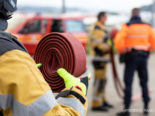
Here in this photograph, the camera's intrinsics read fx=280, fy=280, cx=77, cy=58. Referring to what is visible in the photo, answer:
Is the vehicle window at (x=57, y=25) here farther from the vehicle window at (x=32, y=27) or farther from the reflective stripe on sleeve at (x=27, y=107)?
the reflective stripe on sleeve at (x=27, y=107)

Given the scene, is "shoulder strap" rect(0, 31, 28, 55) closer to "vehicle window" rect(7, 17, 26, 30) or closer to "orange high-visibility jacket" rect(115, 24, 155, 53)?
"orange high-visibility jacket" rect(115, 24, 155, 53)

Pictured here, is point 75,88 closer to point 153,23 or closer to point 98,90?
point 98,90

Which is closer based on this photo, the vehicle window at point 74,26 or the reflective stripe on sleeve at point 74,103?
the reflective stripe on sleeve at point 74,103

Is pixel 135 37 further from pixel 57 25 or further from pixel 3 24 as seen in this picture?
pixel 57 25

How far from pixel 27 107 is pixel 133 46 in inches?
160

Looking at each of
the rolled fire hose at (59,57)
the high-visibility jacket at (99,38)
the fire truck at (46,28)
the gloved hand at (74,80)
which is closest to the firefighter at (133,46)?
the high-visibility jacket at (99,38)

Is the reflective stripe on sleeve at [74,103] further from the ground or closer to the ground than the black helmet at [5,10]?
closer to the ground

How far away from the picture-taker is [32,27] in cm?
1041

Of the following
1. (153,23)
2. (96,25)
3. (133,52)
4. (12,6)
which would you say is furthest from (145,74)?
(153,23)

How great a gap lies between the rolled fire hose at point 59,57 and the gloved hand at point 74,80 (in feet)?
0.22

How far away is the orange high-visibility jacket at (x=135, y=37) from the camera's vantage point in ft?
16.5

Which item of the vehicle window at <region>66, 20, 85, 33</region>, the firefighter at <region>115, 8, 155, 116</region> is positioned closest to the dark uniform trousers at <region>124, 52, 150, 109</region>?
the firefighter at <region>115, 8, 155, 116</region>

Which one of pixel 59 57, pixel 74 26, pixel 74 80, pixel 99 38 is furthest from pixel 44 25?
pixel 74 80

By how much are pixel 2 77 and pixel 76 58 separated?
0.65 meters
